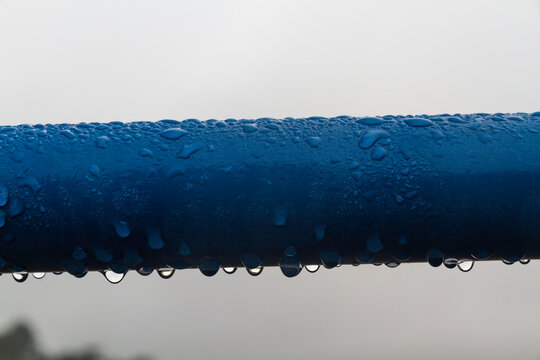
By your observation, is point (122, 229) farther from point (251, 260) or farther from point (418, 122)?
point (418, 122)

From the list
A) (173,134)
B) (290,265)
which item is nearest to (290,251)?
(290,265)

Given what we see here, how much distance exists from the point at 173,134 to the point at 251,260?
0.12m

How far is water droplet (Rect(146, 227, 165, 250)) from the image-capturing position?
15.3 inches

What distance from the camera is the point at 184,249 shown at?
405mm

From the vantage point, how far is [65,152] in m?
0.41

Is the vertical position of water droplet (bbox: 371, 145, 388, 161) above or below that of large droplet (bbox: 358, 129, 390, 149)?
below

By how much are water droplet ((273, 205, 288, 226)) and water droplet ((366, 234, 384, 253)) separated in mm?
65

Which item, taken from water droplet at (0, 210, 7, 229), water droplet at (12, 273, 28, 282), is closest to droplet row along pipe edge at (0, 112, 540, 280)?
water droplet at (0, 210, 7, 229)

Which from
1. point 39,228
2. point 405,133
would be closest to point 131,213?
point 39,228

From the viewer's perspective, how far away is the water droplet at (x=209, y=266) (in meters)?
0.43

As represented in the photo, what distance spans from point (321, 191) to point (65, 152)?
0.65 feet

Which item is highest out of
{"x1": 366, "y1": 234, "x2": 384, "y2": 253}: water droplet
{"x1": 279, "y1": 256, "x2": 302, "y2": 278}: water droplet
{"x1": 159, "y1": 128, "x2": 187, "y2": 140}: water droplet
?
{"x1": 159, "y1": 128, "x2": 187, "y2": 140}: water droplet

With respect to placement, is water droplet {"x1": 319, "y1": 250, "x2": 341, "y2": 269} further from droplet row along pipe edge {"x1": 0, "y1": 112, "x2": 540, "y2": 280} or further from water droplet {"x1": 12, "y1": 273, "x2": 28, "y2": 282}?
water droplet {"x1": 12, "y1": 273, "x2": 28, "y2": 282}

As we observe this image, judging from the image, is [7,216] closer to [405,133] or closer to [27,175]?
[27,175]
